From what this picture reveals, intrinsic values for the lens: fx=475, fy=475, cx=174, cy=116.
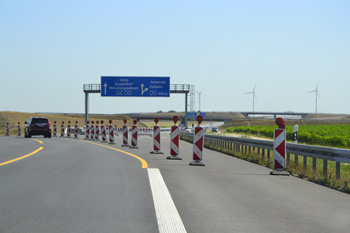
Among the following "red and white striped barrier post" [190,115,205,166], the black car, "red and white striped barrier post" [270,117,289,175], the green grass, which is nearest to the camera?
the green grass

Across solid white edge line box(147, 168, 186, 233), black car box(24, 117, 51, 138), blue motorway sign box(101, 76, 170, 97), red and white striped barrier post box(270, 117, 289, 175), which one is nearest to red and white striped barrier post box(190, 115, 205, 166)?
red and white striped barrier post box(270, 117, 289, 175)

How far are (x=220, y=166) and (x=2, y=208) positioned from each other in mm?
7670

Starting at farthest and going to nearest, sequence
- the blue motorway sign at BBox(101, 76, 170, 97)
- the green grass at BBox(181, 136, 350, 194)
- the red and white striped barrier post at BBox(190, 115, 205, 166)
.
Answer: the blue motorway sign at BBox(101, 76, 170, 97) < the red and white striped barrier post at BBox(190, 115, 205, 166) < the green grass at BBox(181, 136, 350, 194)

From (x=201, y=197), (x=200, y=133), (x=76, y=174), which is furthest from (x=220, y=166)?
(x=201, y=197)

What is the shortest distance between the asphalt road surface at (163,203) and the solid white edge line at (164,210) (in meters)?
0.01

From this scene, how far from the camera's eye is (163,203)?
668 cm

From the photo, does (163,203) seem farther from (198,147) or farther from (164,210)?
(198,147)

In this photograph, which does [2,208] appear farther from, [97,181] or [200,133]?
[200,133]

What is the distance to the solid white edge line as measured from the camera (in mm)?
5164

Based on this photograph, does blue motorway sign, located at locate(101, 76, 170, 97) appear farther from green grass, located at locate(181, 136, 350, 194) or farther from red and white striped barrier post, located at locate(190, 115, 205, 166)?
red and white striped barrier post, located at locate(190, 115, 205, 166)

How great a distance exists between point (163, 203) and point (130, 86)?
1753 inches

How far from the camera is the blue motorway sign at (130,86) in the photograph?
5075cm

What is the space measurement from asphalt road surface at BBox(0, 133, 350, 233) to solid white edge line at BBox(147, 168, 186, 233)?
0.01 metres

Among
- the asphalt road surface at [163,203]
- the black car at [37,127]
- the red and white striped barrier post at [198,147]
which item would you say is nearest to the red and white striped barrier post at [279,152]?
the asphalt road surface at [163,203]
